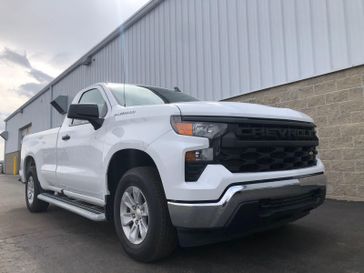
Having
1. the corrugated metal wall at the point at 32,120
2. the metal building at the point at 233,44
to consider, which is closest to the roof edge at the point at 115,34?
the metal building at the point at 233,44

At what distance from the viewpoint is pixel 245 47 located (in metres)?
8.34

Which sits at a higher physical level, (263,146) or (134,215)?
(263,146)

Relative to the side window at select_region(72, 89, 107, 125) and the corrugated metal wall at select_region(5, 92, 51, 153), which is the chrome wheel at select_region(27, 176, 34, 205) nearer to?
the side window at select_region(72, 89, 107, 125)

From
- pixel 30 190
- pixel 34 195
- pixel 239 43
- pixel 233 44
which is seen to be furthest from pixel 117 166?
pixel 233 44

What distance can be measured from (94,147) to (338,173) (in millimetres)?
4544

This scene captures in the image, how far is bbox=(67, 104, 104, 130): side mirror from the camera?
3947mm

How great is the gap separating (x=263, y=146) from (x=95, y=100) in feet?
8.44

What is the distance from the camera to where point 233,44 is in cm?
869

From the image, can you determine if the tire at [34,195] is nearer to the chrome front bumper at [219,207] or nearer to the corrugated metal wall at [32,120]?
the chrome front bumper at [219,207]

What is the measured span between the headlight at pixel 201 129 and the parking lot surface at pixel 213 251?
48.2 inches

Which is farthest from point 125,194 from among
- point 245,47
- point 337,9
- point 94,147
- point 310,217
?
point 245,47

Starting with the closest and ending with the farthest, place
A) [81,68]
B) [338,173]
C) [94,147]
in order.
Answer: [94,147], [338,173], [81,68]

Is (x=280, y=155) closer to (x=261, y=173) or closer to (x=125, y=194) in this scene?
(x=261, y=173)

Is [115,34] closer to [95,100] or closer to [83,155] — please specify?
[95,100]
